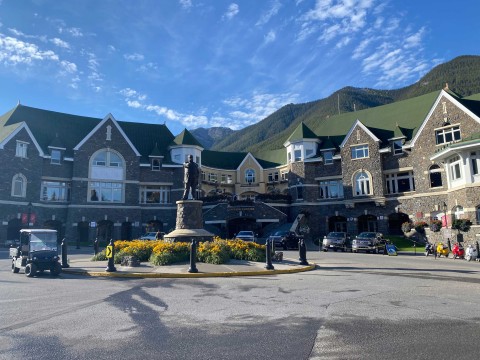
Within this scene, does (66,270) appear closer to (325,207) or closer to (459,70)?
(325,207)

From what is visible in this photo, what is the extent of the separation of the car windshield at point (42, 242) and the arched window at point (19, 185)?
84.9 feet

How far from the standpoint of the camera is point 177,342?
20.6 ft

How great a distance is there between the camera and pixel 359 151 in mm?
41562

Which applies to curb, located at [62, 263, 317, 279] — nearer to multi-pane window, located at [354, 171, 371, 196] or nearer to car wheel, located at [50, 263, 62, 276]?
car wheel, located at [50, 263, 62, 276]

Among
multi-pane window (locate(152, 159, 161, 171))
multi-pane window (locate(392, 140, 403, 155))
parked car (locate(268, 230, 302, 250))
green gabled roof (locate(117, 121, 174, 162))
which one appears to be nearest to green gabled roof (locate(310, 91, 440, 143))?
multi-pane window (locate(392, 140, 403, 155))

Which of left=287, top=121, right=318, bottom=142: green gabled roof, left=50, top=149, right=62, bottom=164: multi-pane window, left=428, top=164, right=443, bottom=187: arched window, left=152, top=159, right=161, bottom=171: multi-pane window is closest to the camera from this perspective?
left=428, top=164, right=443, bottom=187: arched window

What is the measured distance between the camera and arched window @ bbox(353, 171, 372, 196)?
40594 millimetres

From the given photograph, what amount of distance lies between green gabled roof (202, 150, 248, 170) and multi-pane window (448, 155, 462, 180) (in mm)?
31133

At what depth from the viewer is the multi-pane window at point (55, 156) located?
41.9 m

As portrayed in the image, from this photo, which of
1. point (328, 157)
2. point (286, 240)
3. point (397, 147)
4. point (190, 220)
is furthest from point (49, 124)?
point (397, 147)

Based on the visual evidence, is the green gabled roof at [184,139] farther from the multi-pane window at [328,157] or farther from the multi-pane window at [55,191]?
the multi-pane window at [328,157]

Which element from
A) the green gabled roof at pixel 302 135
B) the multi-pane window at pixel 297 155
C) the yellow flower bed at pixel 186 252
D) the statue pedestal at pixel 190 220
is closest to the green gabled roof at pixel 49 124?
the green gabled roof at pixel 302 135

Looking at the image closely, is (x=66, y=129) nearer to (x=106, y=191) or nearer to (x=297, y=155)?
(x=106, y=191)

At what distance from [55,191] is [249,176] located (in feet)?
86.9
